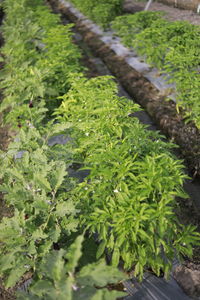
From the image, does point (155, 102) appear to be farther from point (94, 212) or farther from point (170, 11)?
point (170, 11)

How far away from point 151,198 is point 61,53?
330cm

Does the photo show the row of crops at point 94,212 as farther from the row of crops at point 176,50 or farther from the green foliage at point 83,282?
the row of crops at point 176,50

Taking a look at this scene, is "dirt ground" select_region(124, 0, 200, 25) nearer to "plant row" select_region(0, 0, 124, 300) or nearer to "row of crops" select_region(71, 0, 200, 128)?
"row of crops" select_region(71, 0, 200, 128)

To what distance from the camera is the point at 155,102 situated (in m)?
5.40

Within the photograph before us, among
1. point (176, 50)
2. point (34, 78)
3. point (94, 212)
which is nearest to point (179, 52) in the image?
point (176, 50)

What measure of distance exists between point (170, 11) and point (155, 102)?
822 centimetres

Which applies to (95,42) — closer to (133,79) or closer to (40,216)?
(133,79)

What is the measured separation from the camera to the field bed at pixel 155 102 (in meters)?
4.23

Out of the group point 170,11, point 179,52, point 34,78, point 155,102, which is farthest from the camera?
point 170,11

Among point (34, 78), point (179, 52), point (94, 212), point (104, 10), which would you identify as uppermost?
point (104, 10)

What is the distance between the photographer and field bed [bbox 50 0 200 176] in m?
4.23

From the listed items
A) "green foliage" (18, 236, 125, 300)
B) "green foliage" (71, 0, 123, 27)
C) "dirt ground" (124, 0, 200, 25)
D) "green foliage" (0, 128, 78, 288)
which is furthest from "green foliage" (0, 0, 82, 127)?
"dirt ground" (124, 0, 200, 25)

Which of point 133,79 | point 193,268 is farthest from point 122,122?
point 133,79

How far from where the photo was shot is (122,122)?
281 cm
